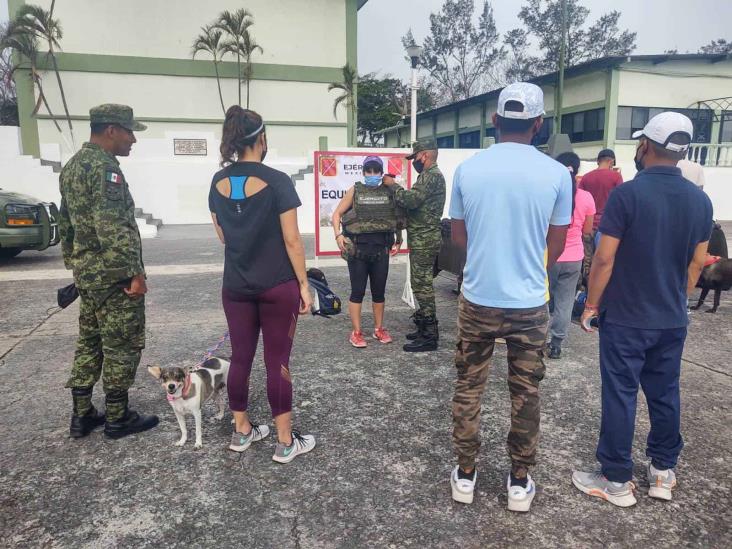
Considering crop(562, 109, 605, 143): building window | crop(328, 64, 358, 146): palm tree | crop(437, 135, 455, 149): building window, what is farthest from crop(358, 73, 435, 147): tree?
crop(328, 64, 358, 146): palm tree

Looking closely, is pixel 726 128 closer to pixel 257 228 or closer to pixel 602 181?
pixel 602 181

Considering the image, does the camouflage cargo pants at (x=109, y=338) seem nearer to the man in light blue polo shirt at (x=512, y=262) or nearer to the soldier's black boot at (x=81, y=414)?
the soldier's black boot at (x=81, y=414)

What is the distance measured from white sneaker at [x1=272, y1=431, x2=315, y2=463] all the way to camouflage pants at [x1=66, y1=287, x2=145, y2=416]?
1.08 meters

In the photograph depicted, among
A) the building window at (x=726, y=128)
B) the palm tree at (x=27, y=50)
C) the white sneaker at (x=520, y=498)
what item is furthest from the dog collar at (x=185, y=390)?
the building window at (x=726, y=128)

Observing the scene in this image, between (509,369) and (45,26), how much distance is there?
20.3m

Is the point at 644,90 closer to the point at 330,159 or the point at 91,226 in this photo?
the point at 330,159

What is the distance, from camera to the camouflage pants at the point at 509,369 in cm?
248

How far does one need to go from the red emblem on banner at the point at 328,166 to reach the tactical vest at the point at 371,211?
7.22ft

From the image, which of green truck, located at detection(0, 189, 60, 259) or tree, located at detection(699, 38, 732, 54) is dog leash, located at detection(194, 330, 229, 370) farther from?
tree, located at detection(699, 38, 732, 54)

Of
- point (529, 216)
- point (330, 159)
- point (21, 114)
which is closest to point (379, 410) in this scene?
point (529, 216)

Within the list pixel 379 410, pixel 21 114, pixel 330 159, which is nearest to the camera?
pixel 379 410

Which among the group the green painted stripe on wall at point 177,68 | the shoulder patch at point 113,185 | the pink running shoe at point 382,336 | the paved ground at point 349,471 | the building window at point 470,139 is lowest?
the paved ground at point 349,471

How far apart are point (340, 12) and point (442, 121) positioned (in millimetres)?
17019

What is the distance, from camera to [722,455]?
10.1 ft
